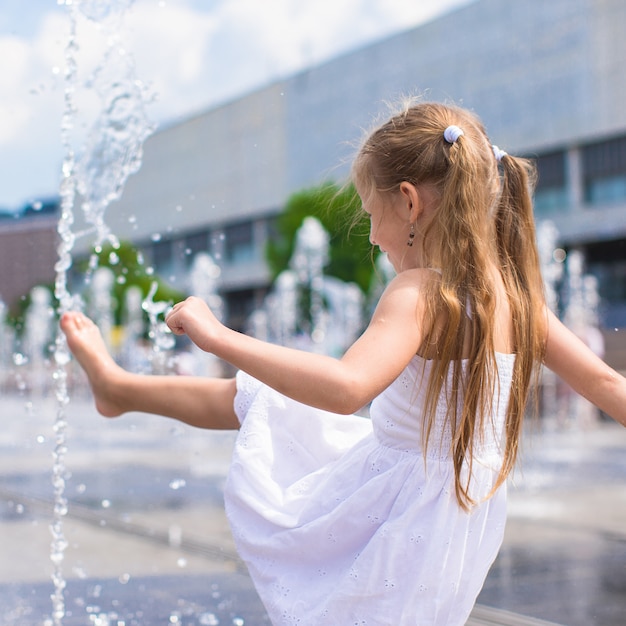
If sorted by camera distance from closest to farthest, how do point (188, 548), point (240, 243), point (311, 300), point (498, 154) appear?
point (498, 154)
point (188, 548)
point (311, 300)
point (240, 243)

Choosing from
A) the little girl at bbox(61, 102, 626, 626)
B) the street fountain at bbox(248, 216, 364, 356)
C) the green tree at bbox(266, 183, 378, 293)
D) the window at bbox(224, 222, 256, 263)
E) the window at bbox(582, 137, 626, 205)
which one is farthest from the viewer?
the window at bbox(224, 222, 256, 263)

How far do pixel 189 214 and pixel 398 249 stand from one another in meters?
39.1

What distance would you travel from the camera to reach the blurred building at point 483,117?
25625 millimetres

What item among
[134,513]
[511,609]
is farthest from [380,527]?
[134,513]

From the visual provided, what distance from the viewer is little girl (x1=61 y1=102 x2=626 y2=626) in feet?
4.76

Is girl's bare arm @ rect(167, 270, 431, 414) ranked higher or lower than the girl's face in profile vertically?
lower

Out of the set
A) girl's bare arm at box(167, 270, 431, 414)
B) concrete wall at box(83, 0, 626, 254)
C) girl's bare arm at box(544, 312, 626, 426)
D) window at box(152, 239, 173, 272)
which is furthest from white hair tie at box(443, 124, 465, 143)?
window at box(152, 239, 173, 272)

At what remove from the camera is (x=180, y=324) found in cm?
142

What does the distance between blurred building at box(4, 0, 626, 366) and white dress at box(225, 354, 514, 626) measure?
1828cm

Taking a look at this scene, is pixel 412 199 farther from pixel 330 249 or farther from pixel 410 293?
pixel 330 249

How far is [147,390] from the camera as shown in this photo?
6.20ft

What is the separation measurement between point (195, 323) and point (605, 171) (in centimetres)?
2608

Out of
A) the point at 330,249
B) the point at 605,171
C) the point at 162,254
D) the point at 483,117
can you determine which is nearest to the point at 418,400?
the point at 605,171

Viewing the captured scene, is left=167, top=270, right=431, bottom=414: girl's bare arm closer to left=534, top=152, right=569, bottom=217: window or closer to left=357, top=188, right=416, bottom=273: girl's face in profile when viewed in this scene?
left=357, top=188, right=416, bottom=273: girl's face in profile
